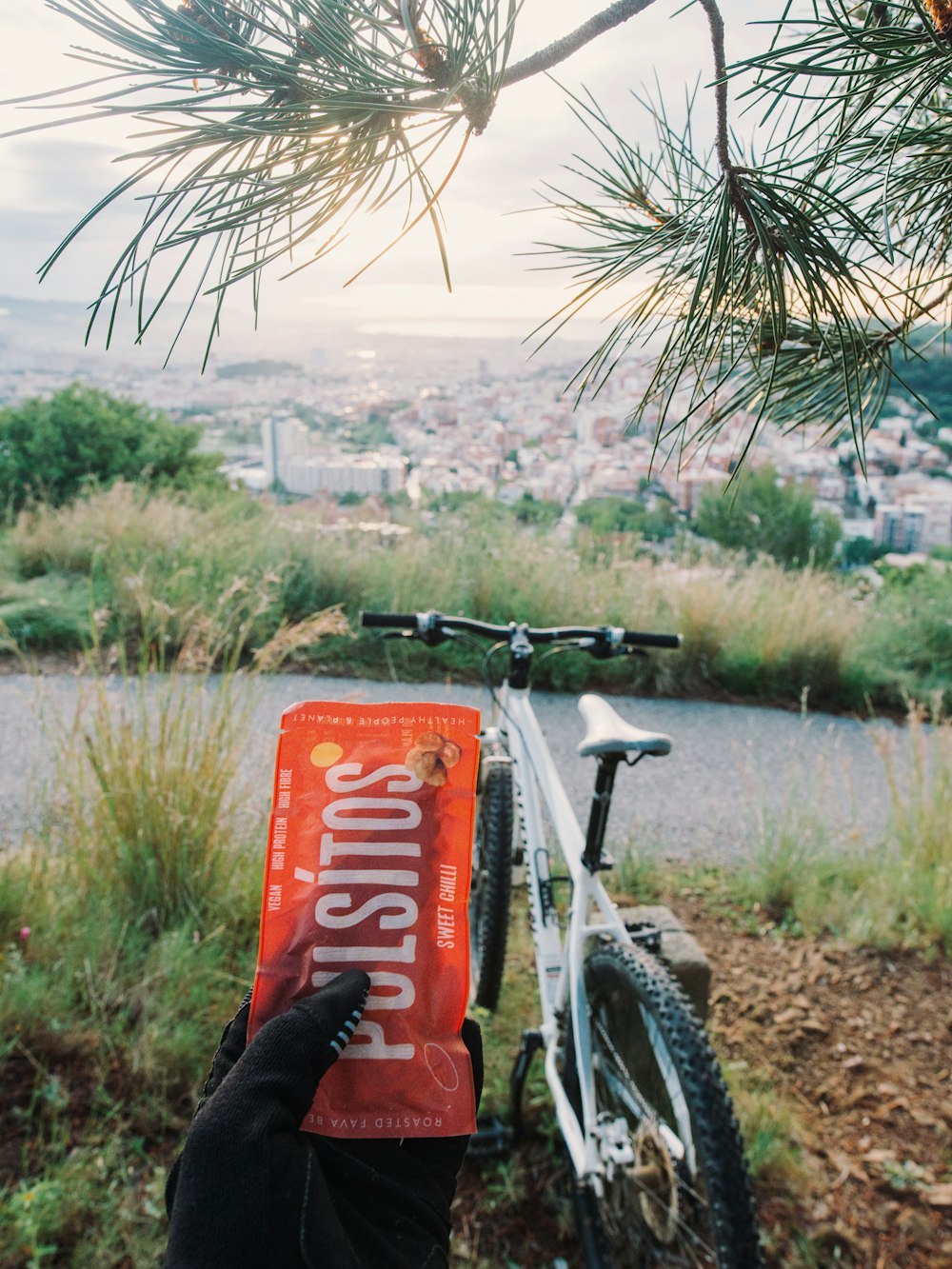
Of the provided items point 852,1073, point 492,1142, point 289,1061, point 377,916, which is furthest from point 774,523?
point 289,1061

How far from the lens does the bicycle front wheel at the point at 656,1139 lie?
1.51 metres

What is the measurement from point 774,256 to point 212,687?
5279 mm

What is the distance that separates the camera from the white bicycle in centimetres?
155

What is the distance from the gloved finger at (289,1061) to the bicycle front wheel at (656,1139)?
0.98 meters

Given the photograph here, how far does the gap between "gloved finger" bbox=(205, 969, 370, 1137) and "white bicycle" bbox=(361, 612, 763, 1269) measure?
3.23 feet

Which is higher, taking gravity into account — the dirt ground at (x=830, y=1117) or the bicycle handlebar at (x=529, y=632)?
the bicycle handlebar at (x=529, y=632)

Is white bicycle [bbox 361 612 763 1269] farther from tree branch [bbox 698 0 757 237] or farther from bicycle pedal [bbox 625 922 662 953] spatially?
tree branch [bbox 698 0 757 237]

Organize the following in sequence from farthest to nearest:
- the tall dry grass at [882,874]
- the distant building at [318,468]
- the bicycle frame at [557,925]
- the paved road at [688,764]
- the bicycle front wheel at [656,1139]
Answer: the distant building at [318,468] < the paved road at [688,764] < the tall dry grass at [882,874] < the bicycle frame at [557,925] < the bicycle front wheel at [656,1139]

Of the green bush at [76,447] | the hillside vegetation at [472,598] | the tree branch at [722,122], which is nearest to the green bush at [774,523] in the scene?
the hillside vegetation at [472,598]

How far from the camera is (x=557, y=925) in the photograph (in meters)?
2.28

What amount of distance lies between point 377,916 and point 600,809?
1119 millimetres

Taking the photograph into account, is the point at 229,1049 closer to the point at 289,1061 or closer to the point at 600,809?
the point at 289,1061

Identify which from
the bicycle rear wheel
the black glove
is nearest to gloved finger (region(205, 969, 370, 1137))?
the black glove

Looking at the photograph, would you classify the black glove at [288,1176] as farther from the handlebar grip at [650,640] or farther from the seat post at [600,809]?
the handlebar grip at [650,640]
